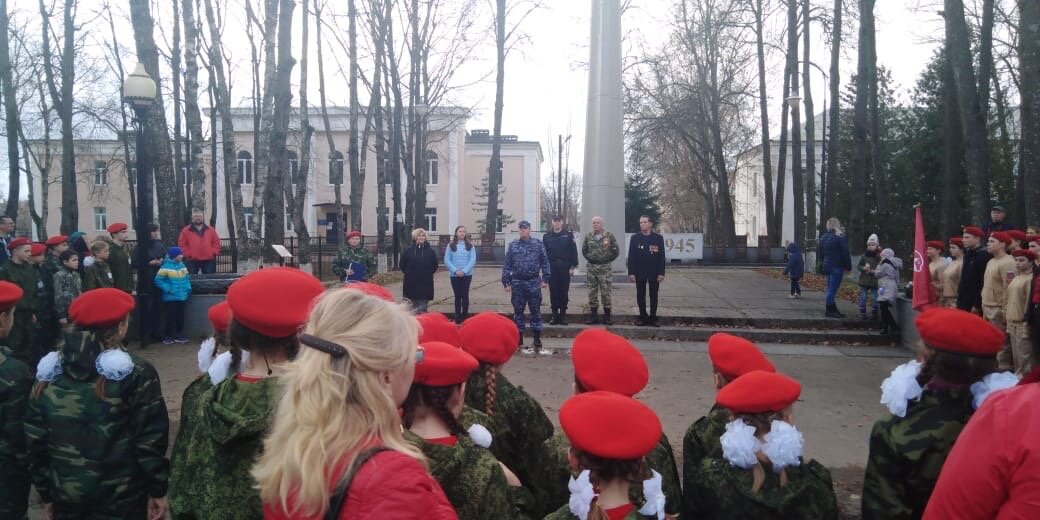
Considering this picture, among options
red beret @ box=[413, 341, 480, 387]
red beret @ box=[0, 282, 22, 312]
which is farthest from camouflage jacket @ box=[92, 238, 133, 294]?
red beret @ box=[413, 341, 480, 387]

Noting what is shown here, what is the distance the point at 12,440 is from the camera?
3463 mm

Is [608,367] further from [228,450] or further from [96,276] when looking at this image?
[96,276]

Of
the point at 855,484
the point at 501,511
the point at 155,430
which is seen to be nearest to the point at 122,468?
the point at 155,430

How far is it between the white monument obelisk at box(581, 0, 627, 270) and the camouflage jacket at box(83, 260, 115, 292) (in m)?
10.6

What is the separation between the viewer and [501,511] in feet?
7.95

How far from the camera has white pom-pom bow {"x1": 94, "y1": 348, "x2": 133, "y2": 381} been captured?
325cm

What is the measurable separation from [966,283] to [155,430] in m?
9.84

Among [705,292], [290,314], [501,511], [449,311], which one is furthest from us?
[705,292]

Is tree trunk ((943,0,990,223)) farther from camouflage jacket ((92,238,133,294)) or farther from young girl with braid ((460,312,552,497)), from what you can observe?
camouflage jacket ((92,238,133,294))

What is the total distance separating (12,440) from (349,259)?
27.3ft

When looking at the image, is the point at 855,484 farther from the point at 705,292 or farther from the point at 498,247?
the point at 498,247

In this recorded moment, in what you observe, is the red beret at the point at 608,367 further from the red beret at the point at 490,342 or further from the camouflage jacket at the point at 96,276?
the camouflage jacket at the point at 96,276

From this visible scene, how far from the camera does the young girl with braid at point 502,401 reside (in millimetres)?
3488

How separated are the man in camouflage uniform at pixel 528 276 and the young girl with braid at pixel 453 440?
7944 mm
